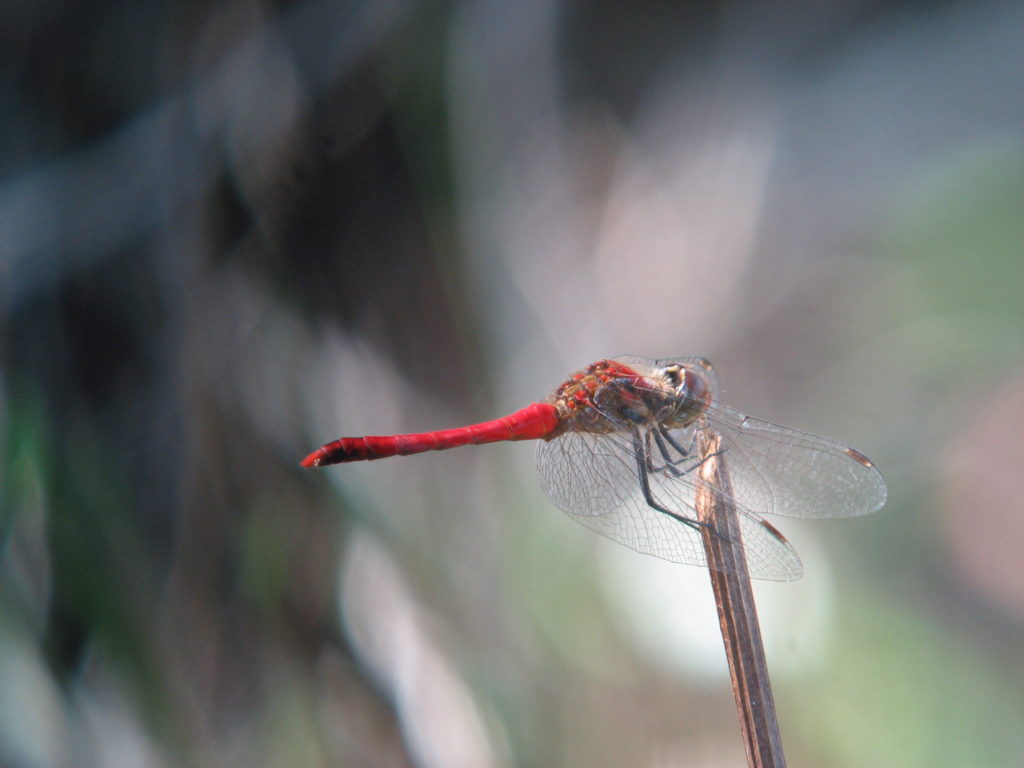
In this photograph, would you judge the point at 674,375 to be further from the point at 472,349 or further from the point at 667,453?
the point at 472,349

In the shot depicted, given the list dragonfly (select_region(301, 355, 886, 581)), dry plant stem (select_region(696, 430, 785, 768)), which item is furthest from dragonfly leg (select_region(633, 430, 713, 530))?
dry plant stem (select_region(696, 430, 785, 768))

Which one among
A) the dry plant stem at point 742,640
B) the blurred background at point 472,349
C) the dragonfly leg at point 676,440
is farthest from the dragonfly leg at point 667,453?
the blurred background at point 472,349

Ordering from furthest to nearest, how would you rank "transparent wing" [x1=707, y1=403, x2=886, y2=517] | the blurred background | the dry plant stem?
the blurred background → "transparent wing" [x1=707, y1=403, x2=886, y2=517] → the dry plant stem

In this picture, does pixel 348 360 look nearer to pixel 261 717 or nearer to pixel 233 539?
pixel 233 539

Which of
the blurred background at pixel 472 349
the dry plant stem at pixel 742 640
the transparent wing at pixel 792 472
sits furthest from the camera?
the blurred background at pixel 472 349

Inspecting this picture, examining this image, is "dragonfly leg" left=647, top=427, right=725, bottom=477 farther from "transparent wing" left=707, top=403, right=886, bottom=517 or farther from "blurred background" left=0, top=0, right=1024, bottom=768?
"blurred background" left=0, top=0, right=1024, bottom=768

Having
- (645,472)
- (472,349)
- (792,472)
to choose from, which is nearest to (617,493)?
(645,472)

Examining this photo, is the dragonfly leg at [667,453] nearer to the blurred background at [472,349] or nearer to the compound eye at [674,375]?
the compound eye at [674,375]

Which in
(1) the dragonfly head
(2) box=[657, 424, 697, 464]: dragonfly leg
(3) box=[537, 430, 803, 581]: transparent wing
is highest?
(1) the dragonfly head
